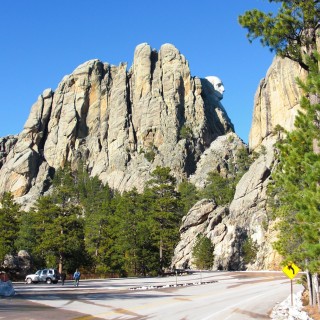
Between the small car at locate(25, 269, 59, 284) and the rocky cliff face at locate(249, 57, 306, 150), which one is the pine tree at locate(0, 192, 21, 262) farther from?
the rocky cliff face at locate(249, 57, 306, 150)

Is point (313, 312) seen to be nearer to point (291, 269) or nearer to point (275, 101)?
point (291, 269)

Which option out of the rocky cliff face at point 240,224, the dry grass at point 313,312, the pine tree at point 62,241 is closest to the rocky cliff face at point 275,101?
the rocky cliff face at point 240,224

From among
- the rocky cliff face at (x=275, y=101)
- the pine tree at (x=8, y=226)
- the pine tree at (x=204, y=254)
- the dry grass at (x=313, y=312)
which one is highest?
the rocky cliff face at (x=275, y=101)

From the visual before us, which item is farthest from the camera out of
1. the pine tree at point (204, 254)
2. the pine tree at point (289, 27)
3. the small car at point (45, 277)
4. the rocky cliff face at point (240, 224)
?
the rocky cliff face at point (240, 224)

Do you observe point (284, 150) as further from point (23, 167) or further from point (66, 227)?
point (23, 167)

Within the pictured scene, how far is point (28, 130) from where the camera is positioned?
161875 mm

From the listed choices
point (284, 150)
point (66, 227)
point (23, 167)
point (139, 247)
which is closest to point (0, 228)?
point (66, 227)

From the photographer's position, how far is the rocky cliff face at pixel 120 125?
464 ft

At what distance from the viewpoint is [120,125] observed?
153 metres

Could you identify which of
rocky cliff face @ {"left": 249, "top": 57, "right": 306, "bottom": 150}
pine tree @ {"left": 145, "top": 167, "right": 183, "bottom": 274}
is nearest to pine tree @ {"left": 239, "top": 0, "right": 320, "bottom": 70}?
pine tree @ {"left": 145, "top": 167, "right": 183, "bottom": 274}

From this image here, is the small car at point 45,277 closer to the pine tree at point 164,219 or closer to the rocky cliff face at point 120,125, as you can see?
the pine tree at point 164,219

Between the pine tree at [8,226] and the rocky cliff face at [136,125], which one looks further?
the rocky cliff face at [136,125]

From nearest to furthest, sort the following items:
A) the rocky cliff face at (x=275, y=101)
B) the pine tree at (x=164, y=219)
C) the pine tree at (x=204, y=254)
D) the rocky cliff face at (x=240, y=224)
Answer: the pine tree at (x=164, y=219), the pine tree at (x=204, y=254), the rocky cliff face at (x=240, y=224), the rocky cliff face at (x=275, y=101)

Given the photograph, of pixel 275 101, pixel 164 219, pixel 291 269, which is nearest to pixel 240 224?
pixel 164 219
